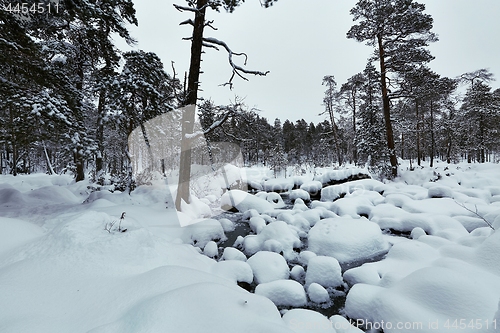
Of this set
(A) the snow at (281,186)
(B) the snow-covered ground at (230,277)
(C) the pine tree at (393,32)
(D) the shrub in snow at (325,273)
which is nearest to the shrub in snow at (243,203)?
(B) the snow-covered ground at (230,277)

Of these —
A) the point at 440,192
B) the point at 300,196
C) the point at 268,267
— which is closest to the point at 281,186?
the point at 300,196

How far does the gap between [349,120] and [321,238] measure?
1023 inches

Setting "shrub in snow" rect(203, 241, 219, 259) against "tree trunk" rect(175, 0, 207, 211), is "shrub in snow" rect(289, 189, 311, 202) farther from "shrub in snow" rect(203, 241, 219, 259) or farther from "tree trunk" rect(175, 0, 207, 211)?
"shrub in snow" rect(203, 241, 219, 259)

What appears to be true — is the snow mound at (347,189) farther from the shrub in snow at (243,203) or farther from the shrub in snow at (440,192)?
the shrub in snow at (243,203)

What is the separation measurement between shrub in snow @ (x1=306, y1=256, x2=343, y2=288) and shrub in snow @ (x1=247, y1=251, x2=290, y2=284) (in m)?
0.42

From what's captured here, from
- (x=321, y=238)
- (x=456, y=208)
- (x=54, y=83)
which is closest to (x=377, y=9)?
(x=456, y=208)

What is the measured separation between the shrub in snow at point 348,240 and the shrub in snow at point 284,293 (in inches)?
61.8

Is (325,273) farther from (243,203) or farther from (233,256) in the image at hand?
(243,203)

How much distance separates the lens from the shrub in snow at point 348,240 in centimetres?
437

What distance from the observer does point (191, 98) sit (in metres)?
6.44

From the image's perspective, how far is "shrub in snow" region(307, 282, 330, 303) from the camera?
3164mm

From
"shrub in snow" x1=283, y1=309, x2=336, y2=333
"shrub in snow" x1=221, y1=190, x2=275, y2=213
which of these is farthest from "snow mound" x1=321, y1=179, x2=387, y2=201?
"shrub in snow" x1=283, y1=309, x2=336, y2=333

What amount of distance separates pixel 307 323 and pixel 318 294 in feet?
2.97

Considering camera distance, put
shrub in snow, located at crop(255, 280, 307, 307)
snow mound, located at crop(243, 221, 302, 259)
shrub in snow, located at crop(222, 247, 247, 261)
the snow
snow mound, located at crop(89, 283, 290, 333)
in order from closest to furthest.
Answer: snow mound, located at crop(89, 283, 290, 333) → shrub in snow, located at crop(255, 280, 307, 307) → shrub in snow, located at crop(222, 247, 247, 261) → snow mound, located at crop(243, 221, 302, 259) → the snow
